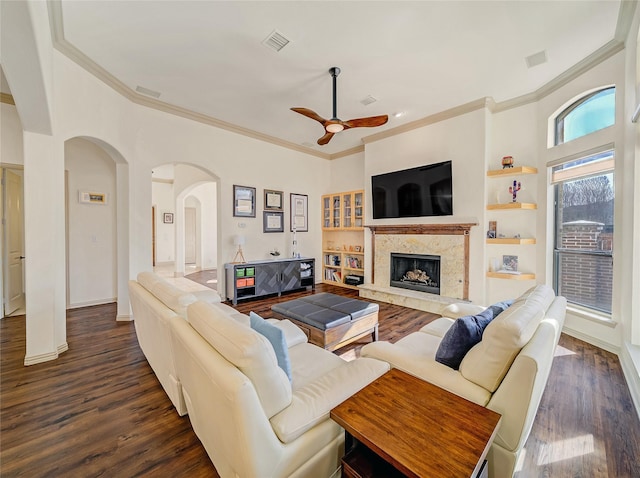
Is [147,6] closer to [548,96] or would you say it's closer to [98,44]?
[98,44]

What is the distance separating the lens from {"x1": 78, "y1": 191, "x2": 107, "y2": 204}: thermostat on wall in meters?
4.36

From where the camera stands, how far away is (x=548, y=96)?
3.66m

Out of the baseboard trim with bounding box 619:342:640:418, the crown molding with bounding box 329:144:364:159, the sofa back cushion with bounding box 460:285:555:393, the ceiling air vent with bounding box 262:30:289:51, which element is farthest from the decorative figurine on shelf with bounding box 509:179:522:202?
the ceiling air vent with bounding box 262:30:289:51

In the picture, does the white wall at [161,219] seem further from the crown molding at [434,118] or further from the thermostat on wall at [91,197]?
the crown molding at [434,118]

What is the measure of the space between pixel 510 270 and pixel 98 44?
19.6ft

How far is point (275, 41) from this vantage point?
271 cm

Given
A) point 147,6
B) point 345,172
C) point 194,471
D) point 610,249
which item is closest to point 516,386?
point 194,471

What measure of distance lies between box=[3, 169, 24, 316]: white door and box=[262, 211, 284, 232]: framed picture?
12.5 feet

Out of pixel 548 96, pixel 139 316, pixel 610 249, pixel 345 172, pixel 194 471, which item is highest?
pixel 548 96

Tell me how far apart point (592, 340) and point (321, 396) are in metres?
3.74

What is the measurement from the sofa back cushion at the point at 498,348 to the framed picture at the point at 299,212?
4.87 m

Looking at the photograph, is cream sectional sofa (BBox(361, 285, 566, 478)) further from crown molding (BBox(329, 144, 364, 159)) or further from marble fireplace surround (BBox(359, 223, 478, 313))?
crown molding (BBox(329, 144, 364, 159))

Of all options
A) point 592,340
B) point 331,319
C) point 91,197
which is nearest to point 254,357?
point 331,319

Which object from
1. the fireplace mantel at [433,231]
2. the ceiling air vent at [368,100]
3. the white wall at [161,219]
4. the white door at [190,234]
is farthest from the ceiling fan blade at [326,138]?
the white door at [190,234]
